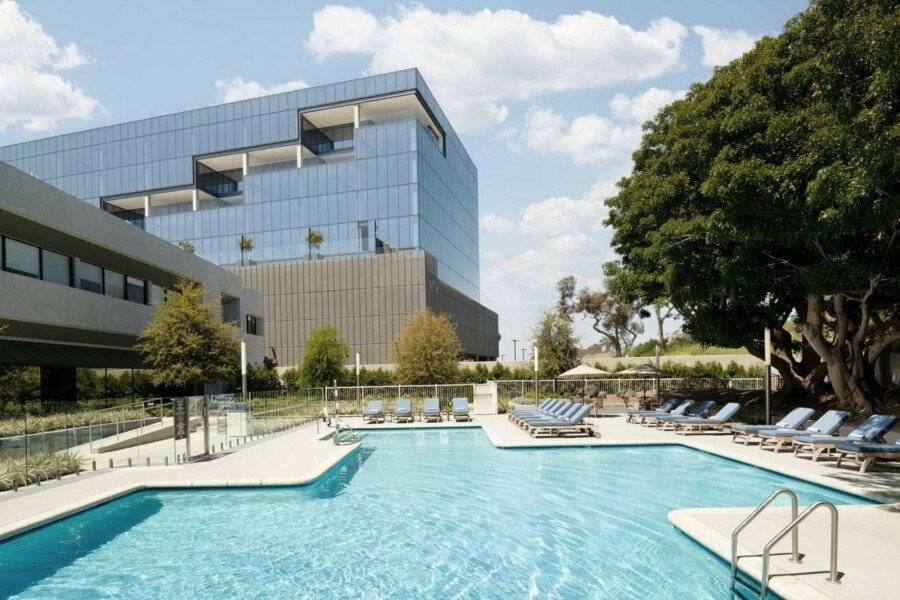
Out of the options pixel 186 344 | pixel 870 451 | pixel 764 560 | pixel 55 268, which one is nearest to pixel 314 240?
pixel 186 344

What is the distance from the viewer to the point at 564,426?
2034 centimetres

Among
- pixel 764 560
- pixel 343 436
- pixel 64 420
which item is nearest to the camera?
pixel 764 560

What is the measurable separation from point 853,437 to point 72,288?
24512 mm

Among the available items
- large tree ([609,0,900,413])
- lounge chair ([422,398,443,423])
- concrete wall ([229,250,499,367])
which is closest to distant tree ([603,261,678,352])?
large tree ([609,0,900,413])

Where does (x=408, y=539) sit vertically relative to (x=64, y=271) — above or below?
below

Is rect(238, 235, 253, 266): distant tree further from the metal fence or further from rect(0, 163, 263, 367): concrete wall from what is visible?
the metal fence

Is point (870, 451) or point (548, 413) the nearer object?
point (870, 451)

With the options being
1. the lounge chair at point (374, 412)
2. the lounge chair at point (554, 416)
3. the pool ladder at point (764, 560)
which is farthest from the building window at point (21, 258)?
the pool ladder at point (764, 560)

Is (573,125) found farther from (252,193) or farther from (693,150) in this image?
(252,193)

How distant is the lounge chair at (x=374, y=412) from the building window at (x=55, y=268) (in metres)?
12.4

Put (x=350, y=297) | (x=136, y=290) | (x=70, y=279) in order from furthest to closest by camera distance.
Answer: (x=350, y=297) < (x=136, y=290) < (x=70, y=279)

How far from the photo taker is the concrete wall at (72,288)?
20641 mm

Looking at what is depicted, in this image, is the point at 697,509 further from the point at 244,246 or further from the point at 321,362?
the point at 244,246

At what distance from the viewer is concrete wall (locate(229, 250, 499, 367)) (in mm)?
55031
